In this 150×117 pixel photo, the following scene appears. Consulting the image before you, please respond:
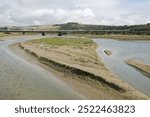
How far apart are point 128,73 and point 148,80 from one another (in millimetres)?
4789

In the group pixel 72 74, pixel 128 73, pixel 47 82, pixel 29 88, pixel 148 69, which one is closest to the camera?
pixel 29 88

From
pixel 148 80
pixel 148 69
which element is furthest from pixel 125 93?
pixel 148 69

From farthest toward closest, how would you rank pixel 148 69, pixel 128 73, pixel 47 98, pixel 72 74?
1. pixel 148 69
2. pixel 128 73
3. pixel 72 74
4. pixel 47 98

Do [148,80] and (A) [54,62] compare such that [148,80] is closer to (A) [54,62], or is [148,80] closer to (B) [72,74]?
(B) [72,74]

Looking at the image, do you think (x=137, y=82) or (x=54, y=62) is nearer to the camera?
(x=137, y=82)

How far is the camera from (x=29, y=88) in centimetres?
2847

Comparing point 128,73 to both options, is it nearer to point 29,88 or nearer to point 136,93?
point 136,93

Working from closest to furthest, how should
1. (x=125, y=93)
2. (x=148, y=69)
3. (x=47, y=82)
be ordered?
(x=125, y=93), (x=47, y=82), (x=148, y=69)

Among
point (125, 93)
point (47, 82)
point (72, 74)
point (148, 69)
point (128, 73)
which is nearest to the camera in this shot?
point (125, 93)

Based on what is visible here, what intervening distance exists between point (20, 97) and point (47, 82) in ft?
21.9

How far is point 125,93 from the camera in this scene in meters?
26.7

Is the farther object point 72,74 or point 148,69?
point 148,69

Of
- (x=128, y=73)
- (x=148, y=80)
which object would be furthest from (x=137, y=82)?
(x=128, y=73)

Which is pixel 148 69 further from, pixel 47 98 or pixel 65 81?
pixel 47 98
